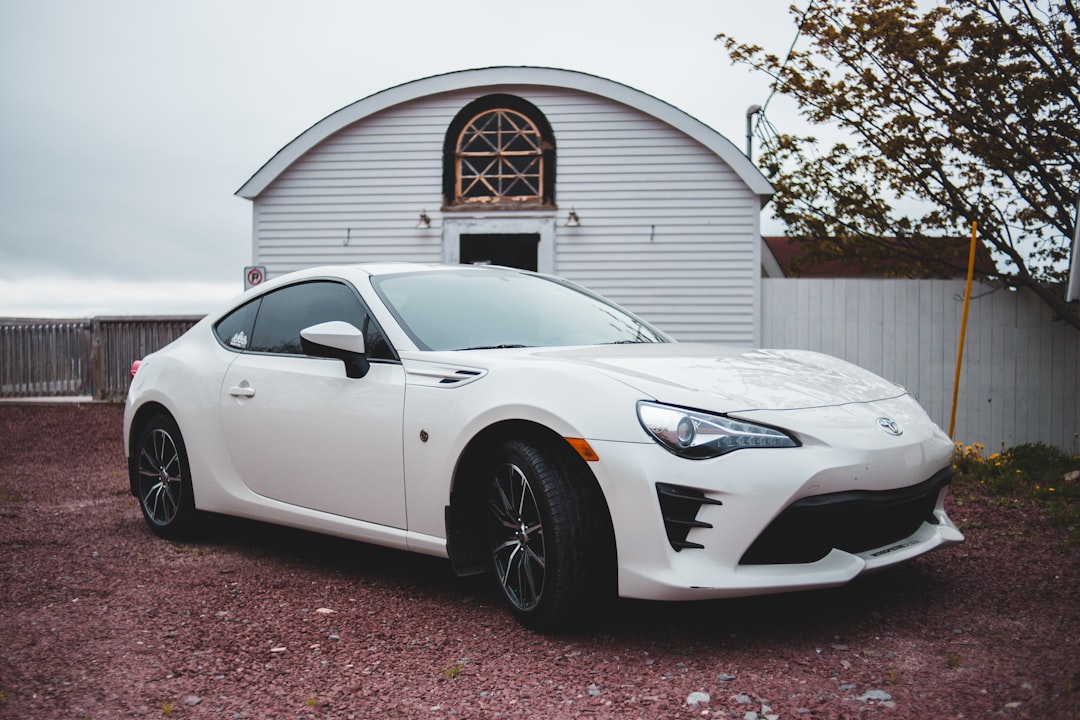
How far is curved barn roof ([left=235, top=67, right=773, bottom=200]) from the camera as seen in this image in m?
13.7

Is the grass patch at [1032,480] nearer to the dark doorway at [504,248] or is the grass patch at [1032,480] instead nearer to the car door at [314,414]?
the car door at [314,414]

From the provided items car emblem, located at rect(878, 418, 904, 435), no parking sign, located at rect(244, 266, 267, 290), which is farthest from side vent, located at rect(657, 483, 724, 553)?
no parking sign, located at rect(244, 266, 267, 290)

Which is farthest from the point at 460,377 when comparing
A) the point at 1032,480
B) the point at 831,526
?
the point at 1032,480

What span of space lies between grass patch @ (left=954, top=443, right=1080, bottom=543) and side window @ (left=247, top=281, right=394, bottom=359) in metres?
3.91

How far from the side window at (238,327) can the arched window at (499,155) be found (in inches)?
358

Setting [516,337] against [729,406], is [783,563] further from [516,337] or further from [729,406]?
[516,337]

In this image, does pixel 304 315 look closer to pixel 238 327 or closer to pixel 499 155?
pixel 238 327

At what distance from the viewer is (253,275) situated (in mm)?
14633

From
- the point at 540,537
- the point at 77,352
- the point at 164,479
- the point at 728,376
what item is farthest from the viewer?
the point at 77,352

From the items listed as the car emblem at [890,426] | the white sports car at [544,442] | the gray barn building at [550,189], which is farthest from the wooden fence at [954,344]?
the car emblem at [890,426]

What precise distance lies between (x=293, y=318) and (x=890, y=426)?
291 centimetres

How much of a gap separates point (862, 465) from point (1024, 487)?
4.54 metres

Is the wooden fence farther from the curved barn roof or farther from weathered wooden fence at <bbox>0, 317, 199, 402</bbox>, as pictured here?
weathered wooden fence at <bbox>0, 317, 199, 402</bbox>

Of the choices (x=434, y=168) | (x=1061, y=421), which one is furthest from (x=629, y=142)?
(x=1061, y=421)
